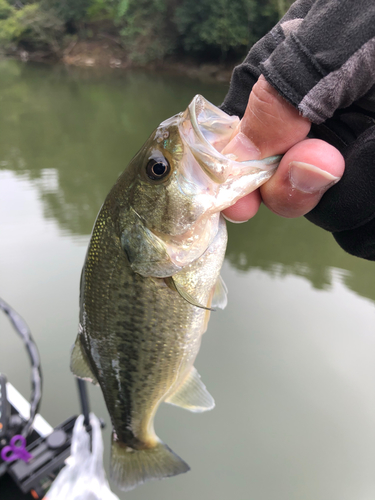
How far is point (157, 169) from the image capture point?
3.46ft

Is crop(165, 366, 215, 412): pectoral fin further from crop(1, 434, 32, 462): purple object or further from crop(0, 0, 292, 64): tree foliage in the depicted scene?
crop(0, 0, 292, 64): tree foliage

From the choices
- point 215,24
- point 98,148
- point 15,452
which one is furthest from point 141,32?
point 15,452

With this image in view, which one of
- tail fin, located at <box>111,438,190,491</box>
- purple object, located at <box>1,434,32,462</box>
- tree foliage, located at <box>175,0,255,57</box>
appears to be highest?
tree foliage, located at <box>175,0,255,57</box>

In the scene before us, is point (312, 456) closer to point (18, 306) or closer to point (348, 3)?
point (348, 3)

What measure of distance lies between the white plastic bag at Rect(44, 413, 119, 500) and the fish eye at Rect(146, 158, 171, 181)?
185 cm

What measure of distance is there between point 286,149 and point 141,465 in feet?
4.65

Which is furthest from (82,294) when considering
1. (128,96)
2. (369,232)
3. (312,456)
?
(128,96)

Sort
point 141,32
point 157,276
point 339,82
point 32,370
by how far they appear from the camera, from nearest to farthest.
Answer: point 339,82 < point 157,276 < point 32,370 < point 141,32

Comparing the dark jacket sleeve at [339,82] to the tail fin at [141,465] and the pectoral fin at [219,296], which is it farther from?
the tail fin at [141,465]

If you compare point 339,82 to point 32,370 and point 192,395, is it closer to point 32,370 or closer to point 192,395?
point 192,395

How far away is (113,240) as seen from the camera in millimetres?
1165

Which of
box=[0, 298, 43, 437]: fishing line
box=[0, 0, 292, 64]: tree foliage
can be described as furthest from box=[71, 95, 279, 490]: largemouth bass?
box=[0, 0, 292, 64]: tree foliage

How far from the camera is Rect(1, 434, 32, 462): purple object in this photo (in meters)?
2.06

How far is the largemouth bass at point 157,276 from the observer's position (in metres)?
1.01
